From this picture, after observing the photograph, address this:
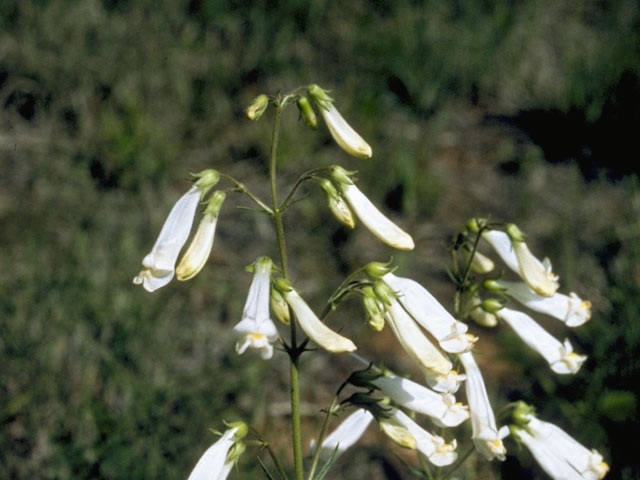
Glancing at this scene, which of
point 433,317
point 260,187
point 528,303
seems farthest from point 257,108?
point 260,187

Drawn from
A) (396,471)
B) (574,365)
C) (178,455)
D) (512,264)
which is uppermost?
(512,264)

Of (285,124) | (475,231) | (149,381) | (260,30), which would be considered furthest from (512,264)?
(260,30)

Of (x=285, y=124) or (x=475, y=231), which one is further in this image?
(x=285, y=124)

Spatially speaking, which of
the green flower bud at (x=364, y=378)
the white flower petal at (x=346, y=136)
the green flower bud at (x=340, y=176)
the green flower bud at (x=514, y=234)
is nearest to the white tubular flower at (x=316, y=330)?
the green flower bud at (x=364, y=378)

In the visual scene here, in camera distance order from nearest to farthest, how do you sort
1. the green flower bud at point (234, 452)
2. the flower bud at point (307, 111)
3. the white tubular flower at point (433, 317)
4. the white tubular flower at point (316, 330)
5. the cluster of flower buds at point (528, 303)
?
the white tubular flower at point (316, 330), the white tubular flower at point (433, 317), the green flower bud at point (234, 452), the flower bud at point (307, 111), the cluster of flower buds at point (528, 303)

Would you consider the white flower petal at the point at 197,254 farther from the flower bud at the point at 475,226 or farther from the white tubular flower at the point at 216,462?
the flower bud at the point at 475,226

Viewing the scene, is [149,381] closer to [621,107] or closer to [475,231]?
[475,231]

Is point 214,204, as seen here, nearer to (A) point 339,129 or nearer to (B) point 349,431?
(A) point 339,129
